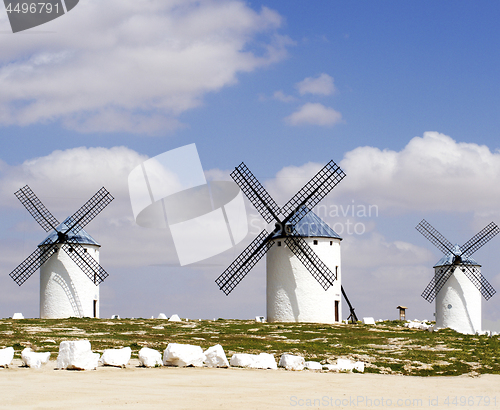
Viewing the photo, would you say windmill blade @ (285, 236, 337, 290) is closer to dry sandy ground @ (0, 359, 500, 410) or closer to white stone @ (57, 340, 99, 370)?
dry sandy ground @ (0, 359, 500, 410)

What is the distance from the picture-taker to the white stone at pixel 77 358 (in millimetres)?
17609

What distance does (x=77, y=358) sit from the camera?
691 inches

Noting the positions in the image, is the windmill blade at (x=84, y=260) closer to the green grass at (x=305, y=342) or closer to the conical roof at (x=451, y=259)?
the green grass at (x=305, y=342)

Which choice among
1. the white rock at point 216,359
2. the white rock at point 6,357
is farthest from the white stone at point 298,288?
the white rock at point 6,357

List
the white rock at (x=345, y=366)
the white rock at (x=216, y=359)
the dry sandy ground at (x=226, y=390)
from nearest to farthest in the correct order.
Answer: the dry sandy ground at (x=226, y=390)
the white rock at (x=216, y=359)
the white rock at (x=345, y=366)

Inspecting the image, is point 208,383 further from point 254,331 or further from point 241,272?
point 241,272

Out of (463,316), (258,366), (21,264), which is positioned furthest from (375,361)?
(21,264)

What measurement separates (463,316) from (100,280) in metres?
26.4

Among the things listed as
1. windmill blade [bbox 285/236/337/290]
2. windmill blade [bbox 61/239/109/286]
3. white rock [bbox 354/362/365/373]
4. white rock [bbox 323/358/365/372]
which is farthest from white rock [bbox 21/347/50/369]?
windmill blade [bbox 61/239/109/286]

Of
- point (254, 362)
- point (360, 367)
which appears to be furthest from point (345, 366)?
point (254, 362)

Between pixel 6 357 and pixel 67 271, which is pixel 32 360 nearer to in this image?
pixel 6 357

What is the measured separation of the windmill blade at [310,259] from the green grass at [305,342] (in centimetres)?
325

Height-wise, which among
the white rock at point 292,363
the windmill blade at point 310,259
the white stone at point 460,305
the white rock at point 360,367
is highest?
the windmill blade at point 310,259

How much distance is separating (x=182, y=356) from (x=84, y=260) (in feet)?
93.7
